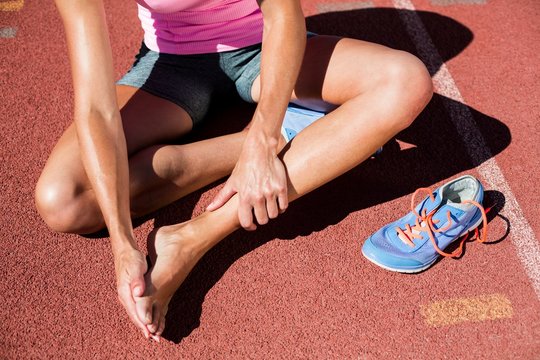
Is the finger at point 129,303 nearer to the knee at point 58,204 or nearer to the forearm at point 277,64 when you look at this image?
the knee at point 58,204

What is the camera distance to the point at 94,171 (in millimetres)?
1928

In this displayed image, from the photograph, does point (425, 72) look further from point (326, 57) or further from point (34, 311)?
point (34, 311)

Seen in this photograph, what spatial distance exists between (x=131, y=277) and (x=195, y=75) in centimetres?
88

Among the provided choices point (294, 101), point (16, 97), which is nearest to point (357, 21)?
point (294, 101)

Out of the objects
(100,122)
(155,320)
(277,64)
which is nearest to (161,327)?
(155,320)

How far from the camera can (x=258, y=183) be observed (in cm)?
196

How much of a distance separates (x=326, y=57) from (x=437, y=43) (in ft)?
3.58

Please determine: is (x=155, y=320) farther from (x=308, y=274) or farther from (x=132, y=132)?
(x=132, y=132)

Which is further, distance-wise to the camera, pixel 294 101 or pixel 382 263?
pixel 294 101

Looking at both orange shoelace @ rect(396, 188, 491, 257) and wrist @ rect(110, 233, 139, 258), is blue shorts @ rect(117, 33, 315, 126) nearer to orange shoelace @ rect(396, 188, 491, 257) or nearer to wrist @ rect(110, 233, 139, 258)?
wrist @ rect(110, 233, 139, 258)

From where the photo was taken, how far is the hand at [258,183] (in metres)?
1.96

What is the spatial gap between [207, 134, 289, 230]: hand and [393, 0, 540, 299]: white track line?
97 centimetres

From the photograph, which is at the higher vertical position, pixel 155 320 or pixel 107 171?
pixel 107 171

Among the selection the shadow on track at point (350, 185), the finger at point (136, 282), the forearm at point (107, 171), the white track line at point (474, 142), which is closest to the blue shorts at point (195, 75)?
the shadow on track at point (350, 185)
